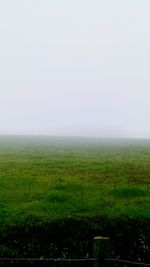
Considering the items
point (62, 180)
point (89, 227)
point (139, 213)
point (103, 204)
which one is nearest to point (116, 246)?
point (89, 227)

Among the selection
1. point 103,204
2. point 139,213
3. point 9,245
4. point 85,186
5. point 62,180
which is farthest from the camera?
point 62,180

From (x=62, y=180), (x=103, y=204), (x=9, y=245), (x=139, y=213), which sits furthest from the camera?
(x=62, y=180)

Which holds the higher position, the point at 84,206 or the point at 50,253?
the point at 84,206

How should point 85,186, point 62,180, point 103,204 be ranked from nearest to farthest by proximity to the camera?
point 103,204
point 85,186
point 62,180

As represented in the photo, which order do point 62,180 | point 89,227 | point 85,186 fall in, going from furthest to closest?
point 62,180, point 85,186, point 89,227

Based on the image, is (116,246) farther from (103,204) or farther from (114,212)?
(103,204)

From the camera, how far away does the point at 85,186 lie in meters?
22.2

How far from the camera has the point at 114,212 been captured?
15773 mm

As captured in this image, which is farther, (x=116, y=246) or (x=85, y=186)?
(x=85, y=186)

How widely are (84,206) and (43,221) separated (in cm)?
269

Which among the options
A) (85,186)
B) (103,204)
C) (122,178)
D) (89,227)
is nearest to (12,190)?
(85,186)

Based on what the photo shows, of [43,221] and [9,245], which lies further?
[43,221]

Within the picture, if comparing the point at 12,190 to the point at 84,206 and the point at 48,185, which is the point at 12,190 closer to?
the point at 48,185

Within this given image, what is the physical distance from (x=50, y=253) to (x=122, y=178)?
1383 centimetres
